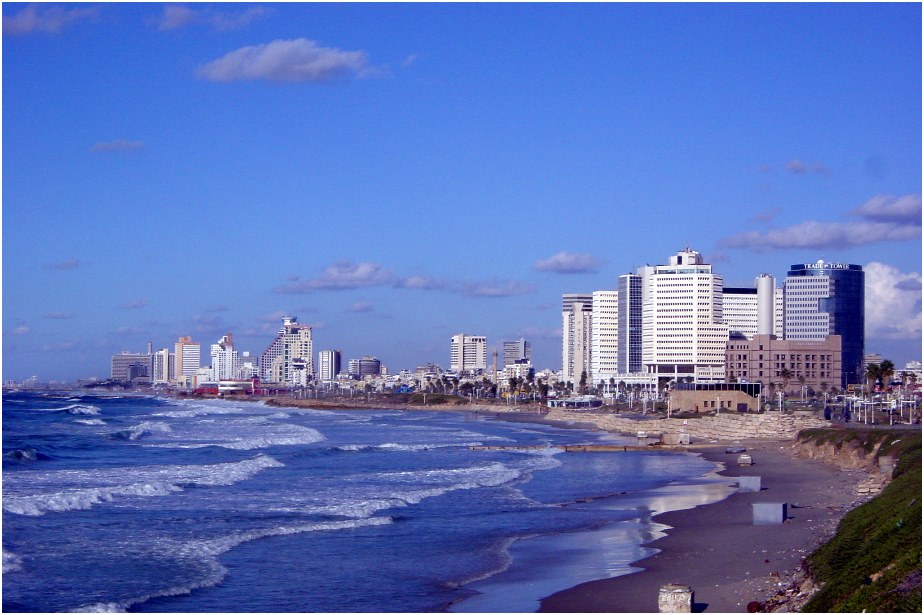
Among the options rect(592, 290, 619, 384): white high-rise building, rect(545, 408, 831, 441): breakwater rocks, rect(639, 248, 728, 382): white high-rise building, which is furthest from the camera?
rect(592, 290, 619, 384): white high-rise building

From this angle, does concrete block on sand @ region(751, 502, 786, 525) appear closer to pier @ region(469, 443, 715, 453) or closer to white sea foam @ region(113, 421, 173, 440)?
pier @ region(469, 443, 715, 453)

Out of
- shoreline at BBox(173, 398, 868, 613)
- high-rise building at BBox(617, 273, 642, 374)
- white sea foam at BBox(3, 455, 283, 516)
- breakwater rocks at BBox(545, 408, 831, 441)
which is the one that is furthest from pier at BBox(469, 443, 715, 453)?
high-rise building at BBox(617, 273, 642, 374)

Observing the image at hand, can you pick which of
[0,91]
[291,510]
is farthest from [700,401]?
[0,91]

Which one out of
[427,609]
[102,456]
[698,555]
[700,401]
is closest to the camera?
[427,609]

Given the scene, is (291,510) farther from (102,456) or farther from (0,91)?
(102,456)

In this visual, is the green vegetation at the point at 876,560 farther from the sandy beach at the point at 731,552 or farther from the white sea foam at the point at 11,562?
the white sea foam at the point at 11,562

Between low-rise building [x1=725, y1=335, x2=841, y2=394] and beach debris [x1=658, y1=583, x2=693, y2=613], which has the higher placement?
low-rise building [x1=725, y1=335, x2=841, y2=394]

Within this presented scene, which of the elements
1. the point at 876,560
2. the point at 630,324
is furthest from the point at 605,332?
the point at 876,560
